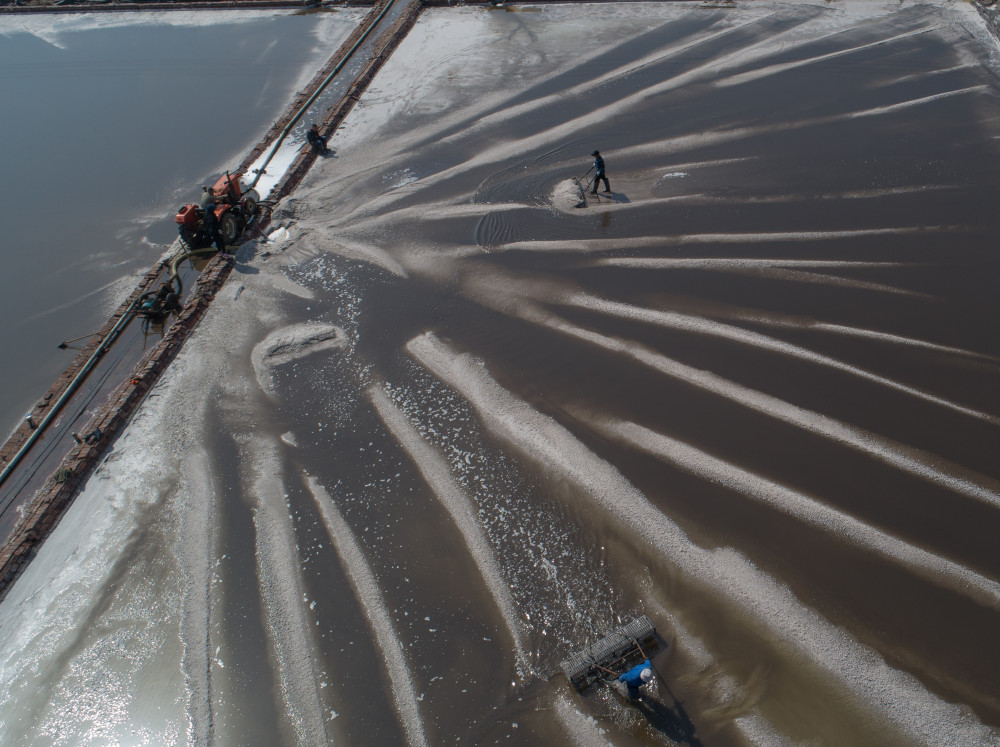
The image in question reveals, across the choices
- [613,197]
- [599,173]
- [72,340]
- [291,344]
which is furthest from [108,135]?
[613,197]

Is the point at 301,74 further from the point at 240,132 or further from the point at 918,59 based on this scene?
the point at 918,59

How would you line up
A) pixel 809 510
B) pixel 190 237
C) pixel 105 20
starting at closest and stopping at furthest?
pixel 809 510 → pixel 190 237 → pixel 105 20

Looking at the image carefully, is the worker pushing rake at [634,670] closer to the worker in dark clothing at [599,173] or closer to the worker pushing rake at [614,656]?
the worker pushing rake at [614,656]

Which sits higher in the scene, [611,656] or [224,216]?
[224,216]

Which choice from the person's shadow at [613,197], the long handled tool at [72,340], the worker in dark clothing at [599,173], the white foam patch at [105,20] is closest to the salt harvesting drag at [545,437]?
the long handled tool at [72,340]

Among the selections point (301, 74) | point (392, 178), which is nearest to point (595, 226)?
point (392, 178)

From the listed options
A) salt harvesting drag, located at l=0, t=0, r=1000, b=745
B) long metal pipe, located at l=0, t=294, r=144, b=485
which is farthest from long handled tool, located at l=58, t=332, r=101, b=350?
long metal pipe, located at l=0, t=294, r=144, b=485

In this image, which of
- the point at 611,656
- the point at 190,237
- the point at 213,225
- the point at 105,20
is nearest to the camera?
the point at 611,656

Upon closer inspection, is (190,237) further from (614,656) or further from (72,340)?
(614,656)
